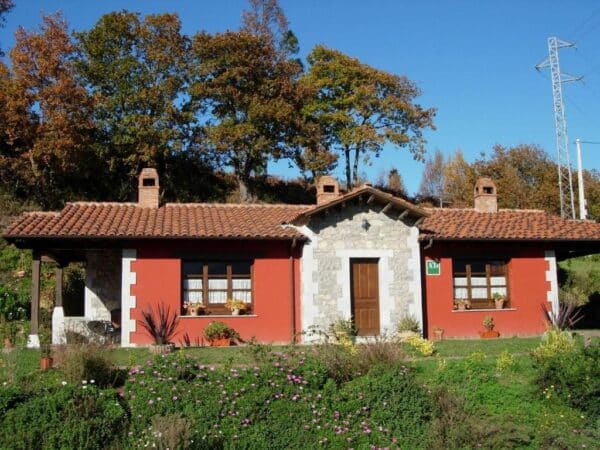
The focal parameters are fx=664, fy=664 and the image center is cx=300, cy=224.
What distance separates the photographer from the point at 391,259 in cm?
1759

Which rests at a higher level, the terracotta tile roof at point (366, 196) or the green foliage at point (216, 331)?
the terracotta tile roof at point (366, 196)

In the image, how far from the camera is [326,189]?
1898 centimetres

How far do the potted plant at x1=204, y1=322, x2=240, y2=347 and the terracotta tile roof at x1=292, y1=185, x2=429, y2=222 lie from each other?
3305 millimetres

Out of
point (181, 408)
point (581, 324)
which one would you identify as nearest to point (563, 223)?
point (581, 324)

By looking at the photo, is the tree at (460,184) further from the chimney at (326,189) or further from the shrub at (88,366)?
the shrub at (88,366)

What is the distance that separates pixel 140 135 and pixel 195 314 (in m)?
13.1

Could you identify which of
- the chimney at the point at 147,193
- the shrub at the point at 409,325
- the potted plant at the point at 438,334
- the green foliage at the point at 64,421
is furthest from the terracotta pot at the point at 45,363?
the potted plant at the point at 438,334

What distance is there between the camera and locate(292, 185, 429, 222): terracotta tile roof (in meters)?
17.0

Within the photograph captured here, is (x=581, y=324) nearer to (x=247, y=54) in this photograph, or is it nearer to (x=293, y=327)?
(x=293, y=327)

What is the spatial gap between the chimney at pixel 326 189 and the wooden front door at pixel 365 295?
7.48ft

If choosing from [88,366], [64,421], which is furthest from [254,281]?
[64,421]

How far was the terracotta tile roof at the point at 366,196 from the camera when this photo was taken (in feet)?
55.7

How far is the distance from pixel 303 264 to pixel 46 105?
14.4 metres

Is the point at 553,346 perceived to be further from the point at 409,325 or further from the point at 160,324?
the point at 160,324
